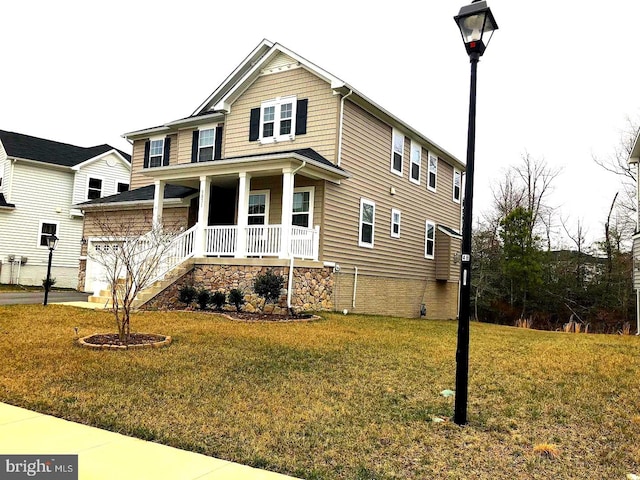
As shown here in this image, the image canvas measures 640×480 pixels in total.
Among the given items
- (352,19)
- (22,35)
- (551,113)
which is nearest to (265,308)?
(352,19)

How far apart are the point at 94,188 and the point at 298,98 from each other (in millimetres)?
15195

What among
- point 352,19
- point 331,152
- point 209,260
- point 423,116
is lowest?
point 209,260

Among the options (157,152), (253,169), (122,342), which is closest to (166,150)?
(157,152)

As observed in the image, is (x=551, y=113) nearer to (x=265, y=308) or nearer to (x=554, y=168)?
(x=554, y=168)

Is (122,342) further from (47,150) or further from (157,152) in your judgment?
(47,150)

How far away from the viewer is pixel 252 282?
12844 mm

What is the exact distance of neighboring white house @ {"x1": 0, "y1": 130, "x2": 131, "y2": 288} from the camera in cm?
2317

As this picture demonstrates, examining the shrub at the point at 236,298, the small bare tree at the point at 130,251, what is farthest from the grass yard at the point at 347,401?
the shrub at the point at 236,298

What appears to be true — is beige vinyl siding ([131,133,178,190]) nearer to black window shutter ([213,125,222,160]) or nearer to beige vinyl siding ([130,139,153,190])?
beige vinyl siding ([130,139,153,190])

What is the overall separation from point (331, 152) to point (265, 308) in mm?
4945

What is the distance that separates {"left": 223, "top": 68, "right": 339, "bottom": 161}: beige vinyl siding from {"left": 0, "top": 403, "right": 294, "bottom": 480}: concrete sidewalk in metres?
11.3

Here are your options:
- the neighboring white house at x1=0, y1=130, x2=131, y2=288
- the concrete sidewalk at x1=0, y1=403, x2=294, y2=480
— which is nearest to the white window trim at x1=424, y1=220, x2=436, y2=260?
the neighboring white house at x1=0, y1=130, x2=131, y2=288

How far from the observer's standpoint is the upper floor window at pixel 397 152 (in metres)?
17.1

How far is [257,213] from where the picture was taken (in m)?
15.2
